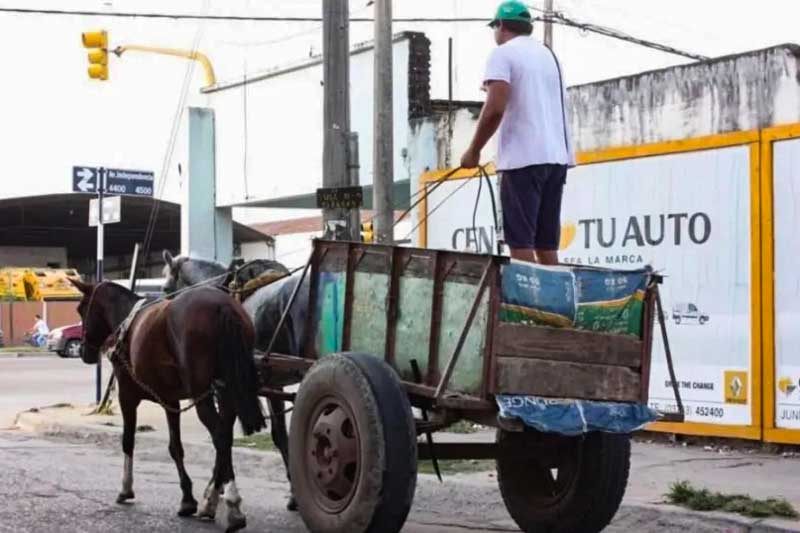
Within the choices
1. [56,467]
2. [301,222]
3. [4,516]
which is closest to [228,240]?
[56,467]

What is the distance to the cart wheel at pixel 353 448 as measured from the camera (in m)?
5.88

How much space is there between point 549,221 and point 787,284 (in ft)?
14.4

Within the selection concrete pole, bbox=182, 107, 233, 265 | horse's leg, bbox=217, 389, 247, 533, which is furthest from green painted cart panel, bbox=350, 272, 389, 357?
concrete pole, bbox=182, 107, 233, 265

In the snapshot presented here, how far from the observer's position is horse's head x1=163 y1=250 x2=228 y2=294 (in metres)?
9.23

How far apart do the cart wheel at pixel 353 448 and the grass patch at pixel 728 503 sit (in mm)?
2932

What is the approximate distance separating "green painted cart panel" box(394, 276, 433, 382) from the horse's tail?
136cm

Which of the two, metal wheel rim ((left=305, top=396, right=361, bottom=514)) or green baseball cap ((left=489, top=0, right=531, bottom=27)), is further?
green baseball cap ((left=489, top=0, right=531, bottom=27))

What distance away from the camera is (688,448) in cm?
1114

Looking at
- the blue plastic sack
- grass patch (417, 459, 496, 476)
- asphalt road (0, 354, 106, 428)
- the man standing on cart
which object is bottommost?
asphalt road (0, 354, 106, 428)

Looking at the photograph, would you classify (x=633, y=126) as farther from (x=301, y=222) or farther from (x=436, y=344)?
(x=301, y=222)

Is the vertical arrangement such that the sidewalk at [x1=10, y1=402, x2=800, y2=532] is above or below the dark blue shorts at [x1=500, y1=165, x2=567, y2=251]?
below

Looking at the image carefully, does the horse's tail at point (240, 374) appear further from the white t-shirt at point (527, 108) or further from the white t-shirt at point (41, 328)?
the white t-shirt at point (41, 328)

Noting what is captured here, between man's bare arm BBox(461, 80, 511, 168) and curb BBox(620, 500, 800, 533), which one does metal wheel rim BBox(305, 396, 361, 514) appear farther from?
curb BBox(620, 500, 800, 533)

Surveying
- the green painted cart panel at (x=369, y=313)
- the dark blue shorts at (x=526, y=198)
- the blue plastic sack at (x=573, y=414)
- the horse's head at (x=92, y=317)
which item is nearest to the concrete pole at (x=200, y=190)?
the horse's head at (x=92, y=317)
